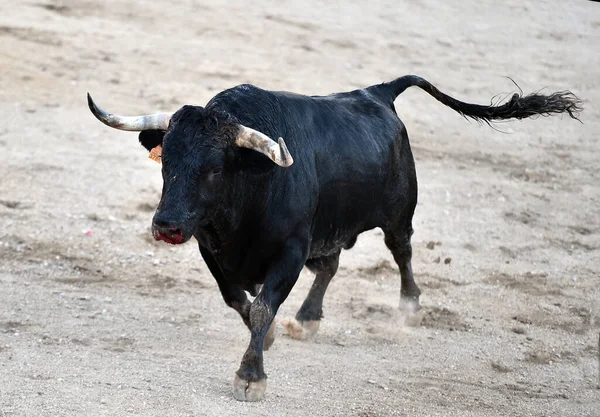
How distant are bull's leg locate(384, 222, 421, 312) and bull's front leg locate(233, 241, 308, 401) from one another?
64.0 inches

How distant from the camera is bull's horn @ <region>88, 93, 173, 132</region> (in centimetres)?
634

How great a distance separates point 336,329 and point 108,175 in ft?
10.2

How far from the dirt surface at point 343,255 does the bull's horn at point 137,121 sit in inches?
54.7

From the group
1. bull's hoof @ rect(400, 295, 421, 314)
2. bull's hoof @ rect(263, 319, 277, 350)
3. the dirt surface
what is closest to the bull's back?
bull's hoof @ rect(263, 319, 277, 350)

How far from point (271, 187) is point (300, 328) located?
60.8 inches

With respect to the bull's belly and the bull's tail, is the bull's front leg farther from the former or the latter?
the bull's tail

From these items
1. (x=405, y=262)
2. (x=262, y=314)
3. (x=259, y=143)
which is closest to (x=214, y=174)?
(x=259, y=143)

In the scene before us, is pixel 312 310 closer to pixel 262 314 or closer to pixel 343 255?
pixel 262 314

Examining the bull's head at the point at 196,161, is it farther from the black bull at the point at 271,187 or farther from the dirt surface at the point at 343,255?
the dirt surface at the point at 343,255

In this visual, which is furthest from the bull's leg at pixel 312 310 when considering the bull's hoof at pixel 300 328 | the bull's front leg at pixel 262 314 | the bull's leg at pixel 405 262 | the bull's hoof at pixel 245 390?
the bull's hoof at pixel 245 390

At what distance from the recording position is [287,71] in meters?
12.8

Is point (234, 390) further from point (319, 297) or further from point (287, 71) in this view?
point (287, 71)

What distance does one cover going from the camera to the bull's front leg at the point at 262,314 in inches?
243

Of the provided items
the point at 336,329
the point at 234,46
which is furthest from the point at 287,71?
the point at 336,329
